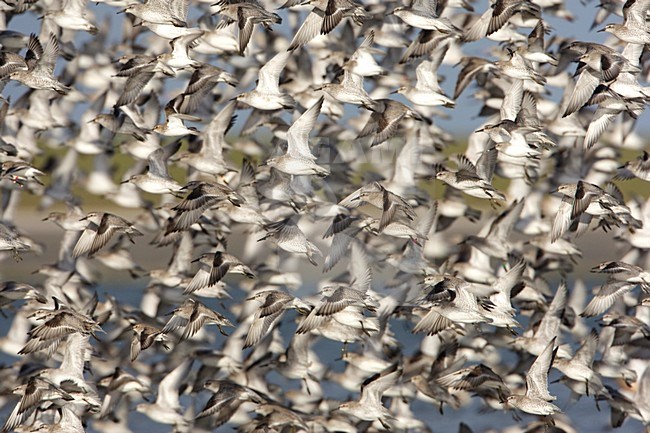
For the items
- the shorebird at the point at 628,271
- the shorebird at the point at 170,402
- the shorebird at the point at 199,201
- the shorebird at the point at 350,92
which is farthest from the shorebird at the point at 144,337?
the shorebird at the point at 628,271

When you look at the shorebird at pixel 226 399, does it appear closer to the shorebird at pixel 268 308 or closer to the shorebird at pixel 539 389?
the shorebird at pixel 268 308

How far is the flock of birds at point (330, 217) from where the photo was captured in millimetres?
10820

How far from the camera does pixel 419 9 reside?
11344mm

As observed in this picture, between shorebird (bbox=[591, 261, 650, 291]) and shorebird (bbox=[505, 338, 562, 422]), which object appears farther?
shorebird (bbox=[591, 261, 650, 291])

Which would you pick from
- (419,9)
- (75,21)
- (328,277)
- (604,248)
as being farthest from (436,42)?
(604,248)

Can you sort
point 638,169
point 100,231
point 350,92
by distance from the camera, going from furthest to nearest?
1. point 638,169
2. point 100,231
3. point 350,92

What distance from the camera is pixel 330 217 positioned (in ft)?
38.1

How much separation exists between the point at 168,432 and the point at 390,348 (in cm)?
262

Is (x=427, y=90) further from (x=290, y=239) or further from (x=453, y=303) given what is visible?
(x=453, y=303)

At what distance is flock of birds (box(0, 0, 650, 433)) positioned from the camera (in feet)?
35.5

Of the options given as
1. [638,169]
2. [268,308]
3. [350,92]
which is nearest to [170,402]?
[268,308]

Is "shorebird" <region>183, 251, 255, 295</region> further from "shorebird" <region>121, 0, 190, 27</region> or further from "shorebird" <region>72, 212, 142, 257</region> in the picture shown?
"shorebird" <region>121, 0, 190, 27</region>

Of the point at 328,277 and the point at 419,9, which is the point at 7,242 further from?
the point at 419,9

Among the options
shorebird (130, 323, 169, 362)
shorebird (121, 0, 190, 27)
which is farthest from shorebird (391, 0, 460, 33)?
shorebird (130, 323, 169, 362)
